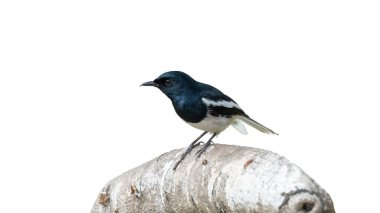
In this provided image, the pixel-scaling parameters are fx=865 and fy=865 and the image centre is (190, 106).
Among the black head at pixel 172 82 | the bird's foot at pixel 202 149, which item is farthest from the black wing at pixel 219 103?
A: the bird's foot at pixel 202 149

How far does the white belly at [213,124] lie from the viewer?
26.6ft

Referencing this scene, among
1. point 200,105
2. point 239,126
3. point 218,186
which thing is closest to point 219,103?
point 200,105

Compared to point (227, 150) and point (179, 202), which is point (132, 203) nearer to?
point (179, 202)

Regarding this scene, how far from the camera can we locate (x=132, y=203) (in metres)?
8.72

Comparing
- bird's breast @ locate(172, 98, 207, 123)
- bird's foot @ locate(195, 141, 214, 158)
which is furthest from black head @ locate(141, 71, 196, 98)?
bird's foot @ locate(195, 141, 214, 158)

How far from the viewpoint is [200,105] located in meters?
8.09

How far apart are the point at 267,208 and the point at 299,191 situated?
0.30 meters

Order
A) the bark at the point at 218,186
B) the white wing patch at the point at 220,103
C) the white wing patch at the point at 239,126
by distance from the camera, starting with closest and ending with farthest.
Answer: the bark at the point at 218,186, the white wing patch at the point at 220,103, the white wing patch at the point at 239,126

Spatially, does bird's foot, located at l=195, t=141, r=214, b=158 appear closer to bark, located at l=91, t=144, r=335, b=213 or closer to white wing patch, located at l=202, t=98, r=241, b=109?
bark, located at l=91, t=144, r=335, b=213

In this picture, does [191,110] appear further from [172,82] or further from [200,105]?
[172,82]

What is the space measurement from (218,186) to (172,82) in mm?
1305

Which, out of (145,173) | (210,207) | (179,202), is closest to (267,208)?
(210,207)

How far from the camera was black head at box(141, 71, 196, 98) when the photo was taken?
821cm

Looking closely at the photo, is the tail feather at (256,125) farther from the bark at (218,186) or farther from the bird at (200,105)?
the bark at (218,186)
